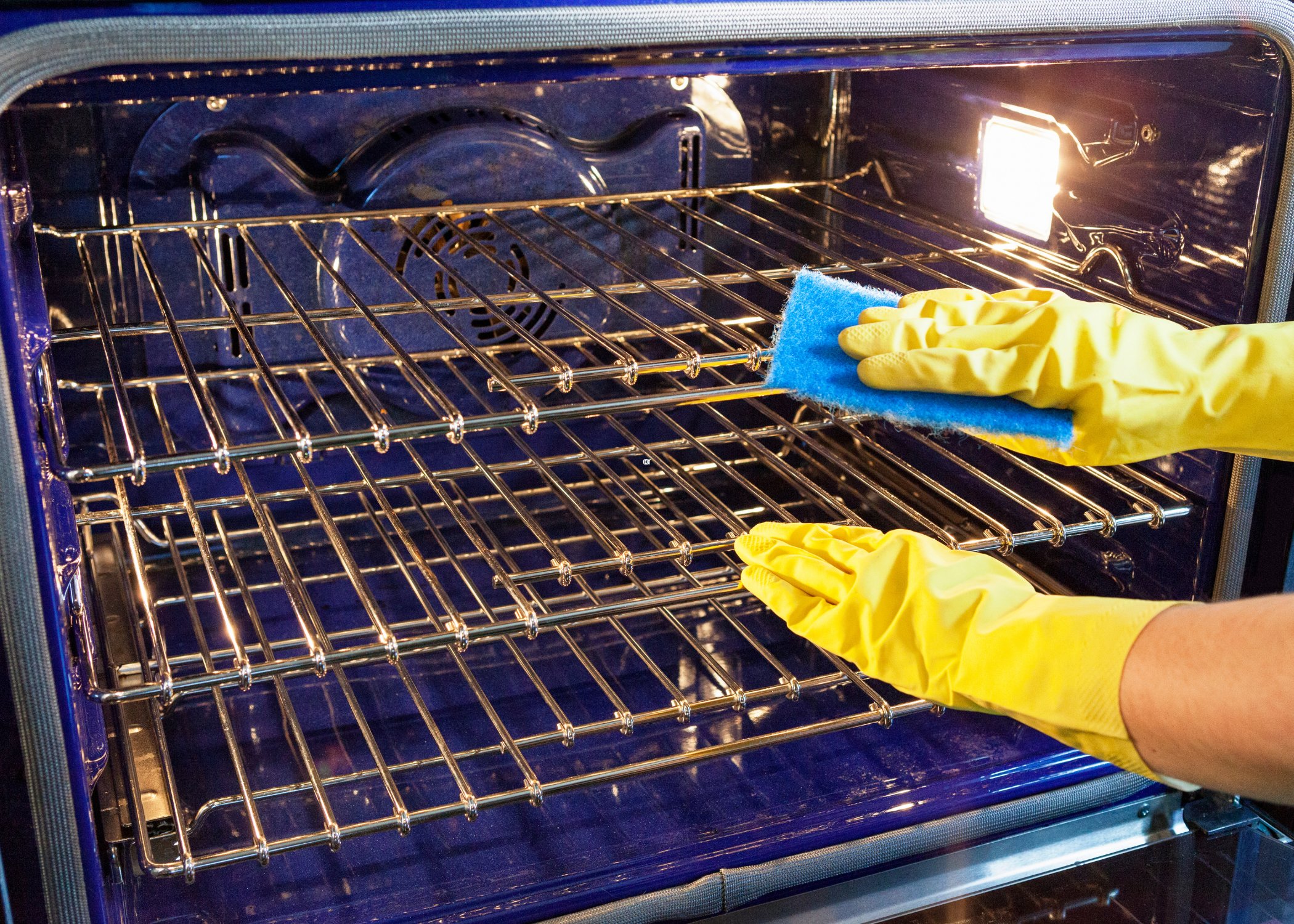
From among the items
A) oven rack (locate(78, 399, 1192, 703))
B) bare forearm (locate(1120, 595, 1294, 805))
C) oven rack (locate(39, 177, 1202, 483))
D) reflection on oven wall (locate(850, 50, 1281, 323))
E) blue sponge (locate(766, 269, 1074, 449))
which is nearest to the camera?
bare forearm (locate(1120, 595, 1294, 805))

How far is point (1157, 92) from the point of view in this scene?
1133 millimetres

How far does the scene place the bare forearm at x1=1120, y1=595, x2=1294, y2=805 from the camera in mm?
704

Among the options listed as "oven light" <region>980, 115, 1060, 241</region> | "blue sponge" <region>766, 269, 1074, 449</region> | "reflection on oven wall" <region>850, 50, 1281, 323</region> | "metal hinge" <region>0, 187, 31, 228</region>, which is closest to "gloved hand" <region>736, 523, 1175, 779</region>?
"blue sponge" <region>766, 269, 1074, 449</region>

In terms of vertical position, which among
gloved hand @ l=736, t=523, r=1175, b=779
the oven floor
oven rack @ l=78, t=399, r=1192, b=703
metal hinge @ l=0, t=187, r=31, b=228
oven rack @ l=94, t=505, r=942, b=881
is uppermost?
metal hinge @ l=0, t=187, r=31, b=228

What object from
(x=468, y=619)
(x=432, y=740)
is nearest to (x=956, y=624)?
(x=432, y=740)

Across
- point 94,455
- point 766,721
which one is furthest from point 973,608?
point 94,455

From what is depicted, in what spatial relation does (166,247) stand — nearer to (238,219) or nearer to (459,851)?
(238,219)

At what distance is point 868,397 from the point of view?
0.96 m

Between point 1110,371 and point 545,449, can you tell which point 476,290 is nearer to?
point 545,449

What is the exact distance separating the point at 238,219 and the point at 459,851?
80cm

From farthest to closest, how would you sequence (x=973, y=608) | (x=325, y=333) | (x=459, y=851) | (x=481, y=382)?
(x=481, y=382)
(x=325, y=333)
(x=459, y=851)
(x=973, y=608)

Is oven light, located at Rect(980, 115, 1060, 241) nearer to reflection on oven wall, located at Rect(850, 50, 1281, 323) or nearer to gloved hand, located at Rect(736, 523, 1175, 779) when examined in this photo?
reflection on oven wall, located at Rect(850, 50, 1281, 323)

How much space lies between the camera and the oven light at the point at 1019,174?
1298 millimetres

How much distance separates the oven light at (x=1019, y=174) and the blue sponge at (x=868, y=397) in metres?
0.43
